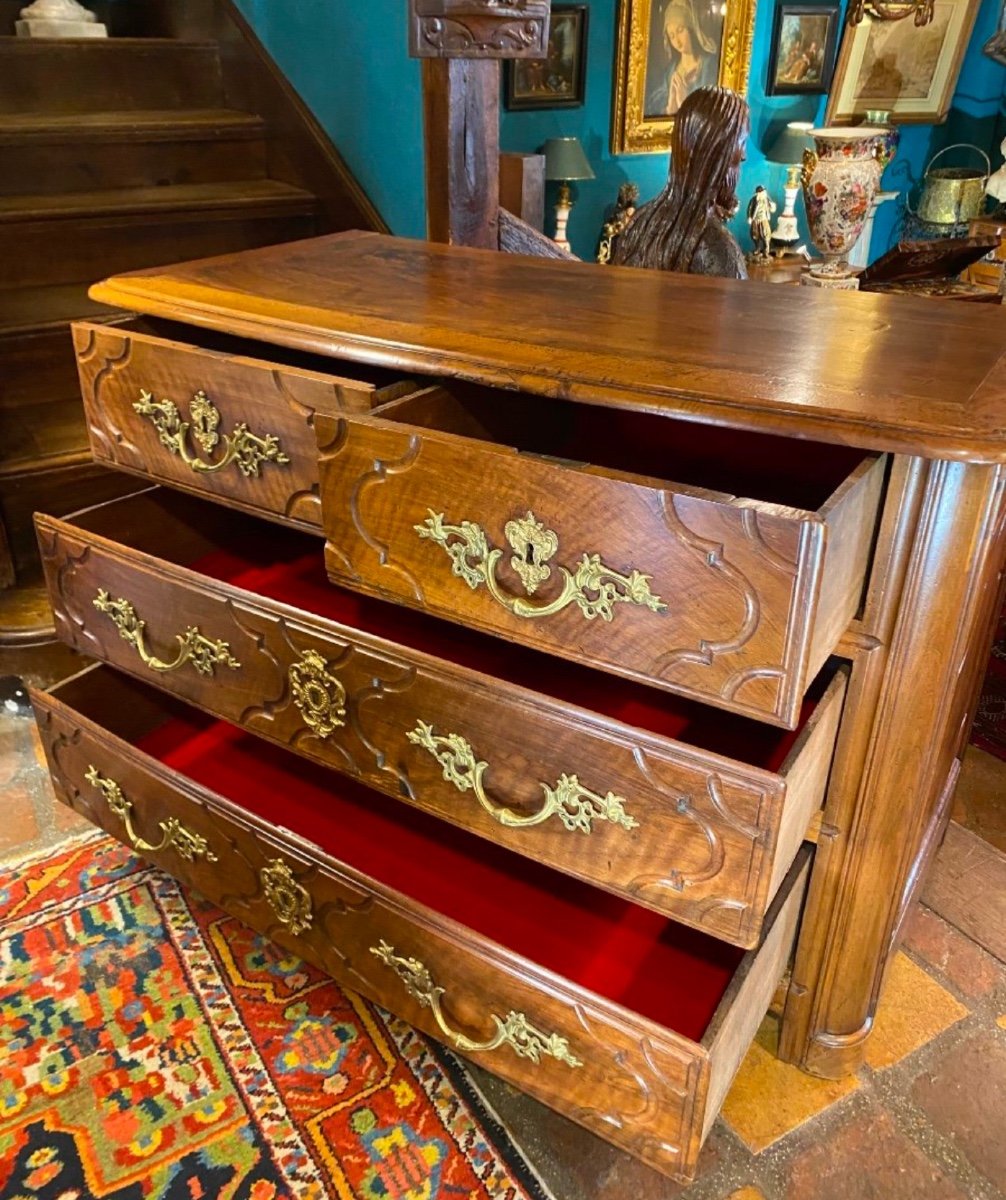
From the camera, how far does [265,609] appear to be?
0.97 m

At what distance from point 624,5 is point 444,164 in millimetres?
2427

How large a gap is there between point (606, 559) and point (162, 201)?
61.4 inches

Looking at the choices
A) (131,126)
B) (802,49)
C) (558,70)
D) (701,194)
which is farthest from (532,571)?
(802,49)

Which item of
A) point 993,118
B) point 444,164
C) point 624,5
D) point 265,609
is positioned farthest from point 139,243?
point 993,118

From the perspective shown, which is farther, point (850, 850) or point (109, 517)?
point (109, 517)

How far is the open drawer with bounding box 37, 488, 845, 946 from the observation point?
75 cm

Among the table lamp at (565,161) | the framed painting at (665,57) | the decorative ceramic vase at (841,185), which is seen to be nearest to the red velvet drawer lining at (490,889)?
the decorative ceramic vase at (841,185)

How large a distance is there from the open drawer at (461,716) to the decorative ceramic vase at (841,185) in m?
2.45

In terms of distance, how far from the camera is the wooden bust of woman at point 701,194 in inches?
55.6

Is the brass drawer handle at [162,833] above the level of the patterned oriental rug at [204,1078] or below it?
above

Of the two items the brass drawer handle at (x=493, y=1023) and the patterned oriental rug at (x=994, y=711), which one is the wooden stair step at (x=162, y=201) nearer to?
the brass drawer handle at (x=493, y=1023)

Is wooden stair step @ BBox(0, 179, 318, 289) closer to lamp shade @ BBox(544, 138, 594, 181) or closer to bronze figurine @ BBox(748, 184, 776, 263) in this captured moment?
lamp shade @ BBox(544, 138, 594, 181)

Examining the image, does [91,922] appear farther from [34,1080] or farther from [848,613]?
[848,613]

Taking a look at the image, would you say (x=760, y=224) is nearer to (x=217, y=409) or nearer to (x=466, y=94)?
(x=466, y=94)
